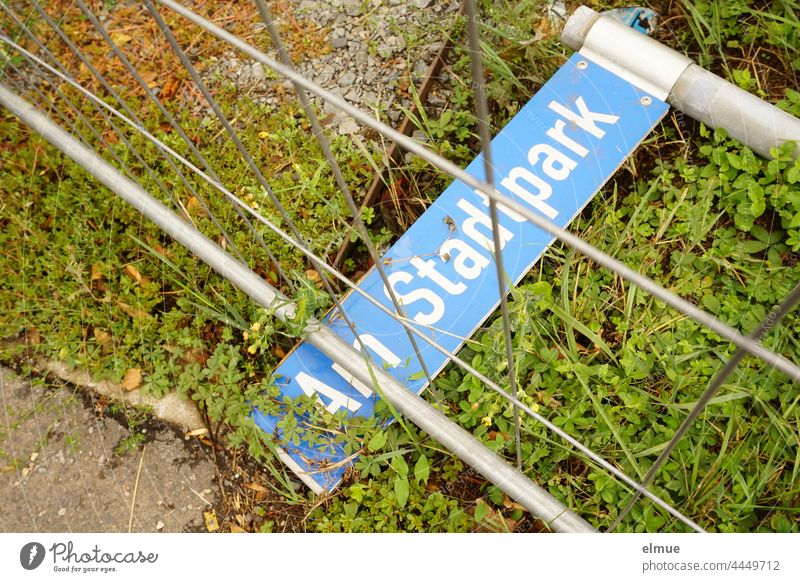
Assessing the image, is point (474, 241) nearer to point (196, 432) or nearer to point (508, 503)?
point (508, 503)

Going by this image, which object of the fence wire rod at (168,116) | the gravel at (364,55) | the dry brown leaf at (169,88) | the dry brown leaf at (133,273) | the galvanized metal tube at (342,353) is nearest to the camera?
the fence wire rod at (168,116)

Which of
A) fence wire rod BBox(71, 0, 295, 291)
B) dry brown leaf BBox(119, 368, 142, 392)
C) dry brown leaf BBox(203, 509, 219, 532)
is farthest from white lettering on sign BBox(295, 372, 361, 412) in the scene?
dry brown leaf BBox(119, 368, 142, 392)

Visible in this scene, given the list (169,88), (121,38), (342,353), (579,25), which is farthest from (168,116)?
(121,38)

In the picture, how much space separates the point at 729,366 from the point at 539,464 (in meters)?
0.81

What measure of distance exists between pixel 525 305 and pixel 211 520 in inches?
35.8

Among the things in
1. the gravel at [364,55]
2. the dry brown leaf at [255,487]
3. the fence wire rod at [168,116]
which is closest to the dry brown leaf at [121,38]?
the gravel at [364,55]

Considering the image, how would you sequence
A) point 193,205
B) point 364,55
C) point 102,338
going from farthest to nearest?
point 364,55, point 193,205, point 102,338

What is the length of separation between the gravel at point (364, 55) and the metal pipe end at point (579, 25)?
1.23 feet

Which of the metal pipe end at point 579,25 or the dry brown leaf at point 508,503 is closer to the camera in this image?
the dry brown leaf at point 508,503

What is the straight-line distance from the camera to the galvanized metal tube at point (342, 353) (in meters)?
1.30

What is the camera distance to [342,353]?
1.43 m

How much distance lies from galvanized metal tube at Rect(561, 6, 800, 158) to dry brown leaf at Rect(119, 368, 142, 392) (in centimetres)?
147

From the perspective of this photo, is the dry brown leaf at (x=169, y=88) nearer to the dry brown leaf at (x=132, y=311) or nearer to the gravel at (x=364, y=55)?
the gravel at (x=364, y=55)
